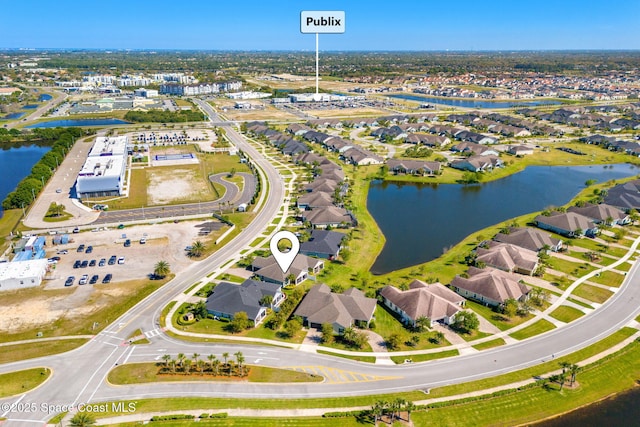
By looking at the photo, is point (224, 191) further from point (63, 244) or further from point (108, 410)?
point (108, 410)

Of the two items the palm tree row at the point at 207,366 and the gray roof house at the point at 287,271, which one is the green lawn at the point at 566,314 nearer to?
the gray roof house at the point at 287,271

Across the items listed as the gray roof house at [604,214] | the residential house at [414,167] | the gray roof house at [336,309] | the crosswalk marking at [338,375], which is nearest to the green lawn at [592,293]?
the gray roof house at [604,214]

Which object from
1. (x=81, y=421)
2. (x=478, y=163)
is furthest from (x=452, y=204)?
(x=81, y=421)

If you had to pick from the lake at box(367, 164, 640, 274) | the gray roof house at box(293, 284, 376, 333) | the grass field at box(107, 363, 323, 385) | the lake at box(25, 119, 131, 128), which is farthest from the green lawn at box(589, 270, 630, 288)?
the lake at box(25, 119, 131, 128)

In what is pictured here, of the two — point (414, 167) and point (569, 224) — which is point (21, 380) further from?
point (414, 167)

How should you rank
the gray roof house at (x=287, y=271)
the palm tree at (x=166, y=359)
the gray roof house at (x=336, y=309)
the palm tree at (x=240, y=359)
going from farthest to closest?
the gray roof house at (x=287, y=271), the gray roof house at (x=336, y=309), the palm tree at (x=166, y=359), the palm tree at (x=240, y=359)

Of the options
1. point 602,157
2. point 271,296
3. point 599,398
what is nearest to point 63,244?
point 271,296
